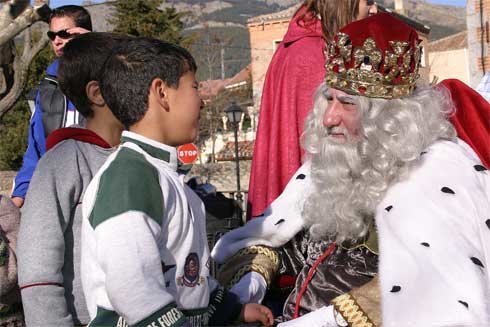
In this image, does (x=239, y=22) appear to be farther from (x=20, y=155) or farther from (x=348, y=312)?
(x=348, y=312)

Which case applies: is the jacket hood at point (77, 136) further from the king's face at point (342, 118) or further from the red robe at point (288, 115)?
the red robe at point (288, 115)

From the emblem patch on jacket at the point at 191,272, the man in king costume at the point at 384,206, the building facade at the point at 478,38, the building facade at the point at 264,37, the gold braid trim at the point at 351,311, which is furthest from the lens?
the building facade at the point at 264,37

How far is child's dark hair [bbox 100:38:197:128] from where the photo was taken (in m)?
2.32

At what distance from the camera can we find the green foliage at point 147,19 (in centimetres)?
2903

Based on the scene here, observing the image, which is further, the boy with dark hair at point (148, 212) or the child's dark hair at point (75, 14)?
the child's dark hair at point (75, 14)

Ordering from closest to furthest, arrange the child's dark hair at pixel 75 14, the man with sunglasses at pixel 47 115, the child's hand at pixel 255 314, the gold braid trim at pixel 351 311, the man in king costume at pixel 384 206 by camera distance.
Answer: the man in king costume at pixel 384 206
the gold braid trim at pixel 351 311
the child's hand at pixel 255 314
the man with sunglasses at pixel 47 115
the child's dark hair at pixel 75 14

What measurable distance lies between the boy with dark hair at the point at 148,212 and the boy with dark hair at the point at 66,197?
10.5 inches

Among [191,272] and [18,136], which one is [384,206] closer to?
[191,272]

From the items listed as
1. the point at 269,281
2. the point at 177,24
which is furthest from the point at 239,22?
the point at 269,281

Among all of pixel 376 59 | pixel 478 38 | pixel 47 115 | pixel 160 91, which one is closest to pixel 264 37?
pixel 478 38

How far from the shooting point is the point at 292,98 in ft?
12.3

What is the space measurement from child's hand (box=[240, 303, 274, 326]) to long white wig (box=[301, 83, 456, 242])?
369 millimetres

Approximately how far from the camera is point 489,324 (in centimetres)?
229

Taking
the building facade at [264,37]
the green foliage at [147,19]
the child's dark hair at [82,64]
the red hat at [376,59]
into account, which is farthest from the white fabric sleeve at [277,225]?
the building facade at [264,37]
